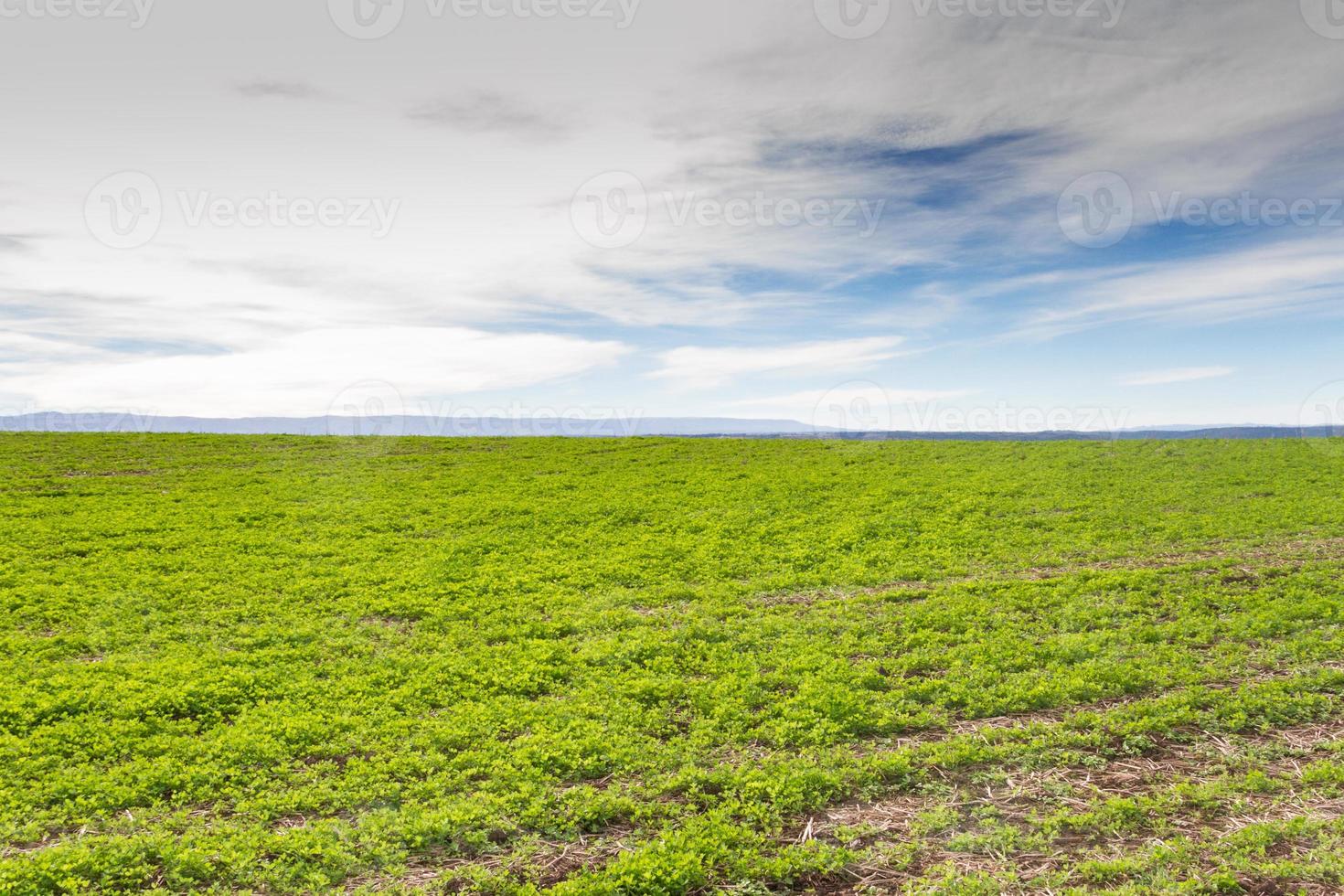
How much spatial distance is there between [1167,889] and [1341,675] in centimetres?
887

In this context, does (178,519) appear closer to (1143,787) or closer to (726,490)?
(726,490)

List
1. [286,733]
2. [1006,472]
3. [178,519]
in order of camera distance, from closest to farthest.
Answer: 1. [286,733]
2. [178,519]
3. [1006,472]

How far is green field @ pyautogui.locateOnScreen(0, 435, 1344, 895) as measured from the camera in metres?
8.70

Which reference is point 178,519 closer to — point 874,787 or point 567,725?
point 567,725

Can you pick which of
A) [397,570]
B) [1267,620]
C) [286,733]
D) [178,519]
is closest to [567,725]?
[286,733]

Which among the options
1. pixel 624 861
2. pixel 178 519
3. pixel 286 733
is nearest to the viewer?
pixel 624 861

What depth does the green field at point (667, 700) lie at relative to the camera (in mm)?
8695

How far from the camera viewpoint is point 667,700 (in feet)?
43.6

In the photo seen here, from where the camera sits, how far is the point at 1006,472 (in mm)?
38750

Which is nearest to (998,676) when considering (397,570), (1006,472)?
(397,570)

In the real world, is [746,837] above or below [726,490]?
below

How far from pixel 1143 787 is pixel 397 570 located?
1882 centimetres

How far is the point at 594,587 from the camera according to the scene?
813 inches

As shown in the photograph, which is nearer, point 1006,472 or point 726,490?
point 726,490
